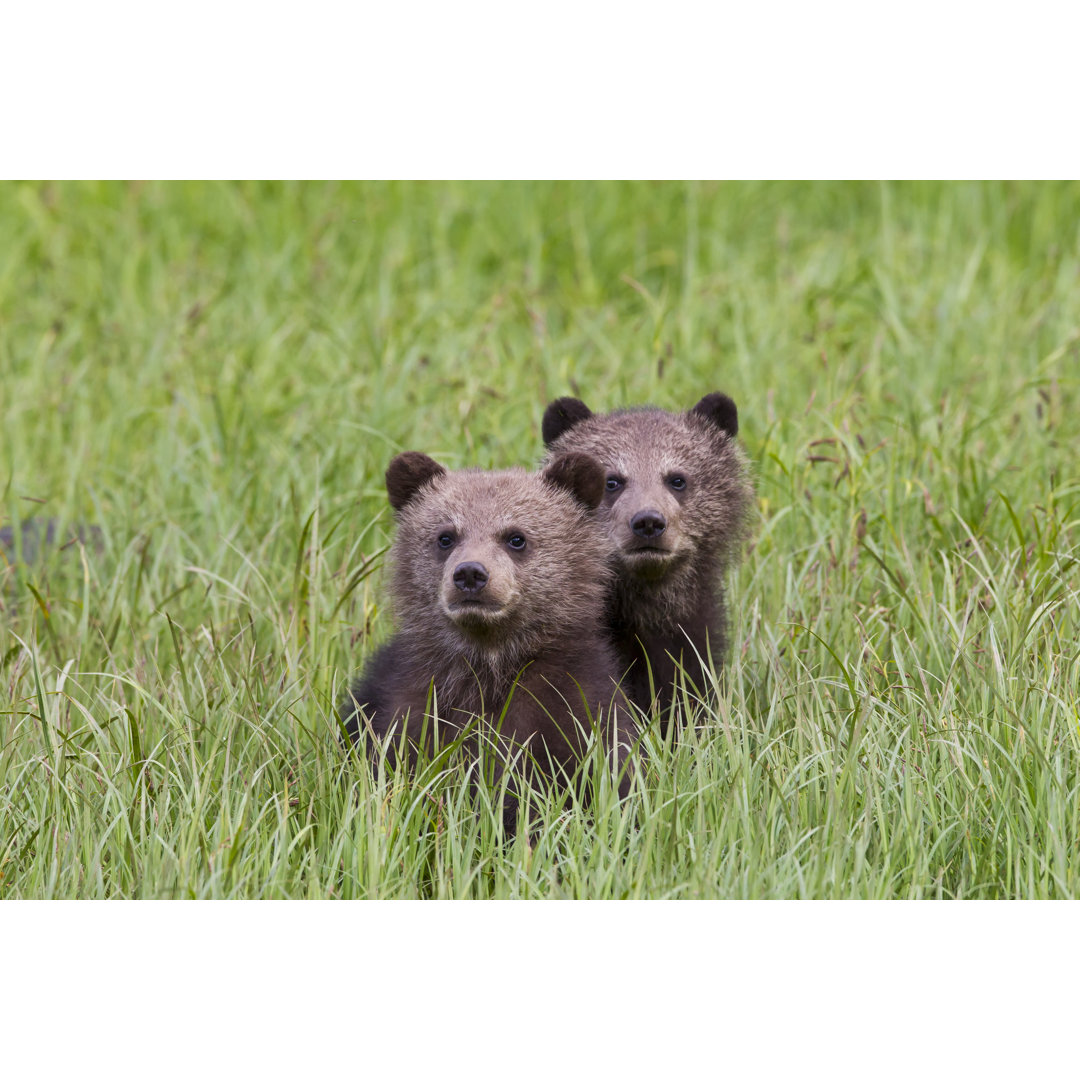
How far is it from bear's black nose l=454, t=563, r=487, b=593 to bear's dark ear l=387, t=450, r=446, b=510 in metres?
0.72

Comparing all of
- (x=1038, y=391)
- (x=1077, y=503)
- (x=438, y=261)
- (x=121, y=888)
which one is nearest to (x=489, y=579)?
(x=121, y=888)

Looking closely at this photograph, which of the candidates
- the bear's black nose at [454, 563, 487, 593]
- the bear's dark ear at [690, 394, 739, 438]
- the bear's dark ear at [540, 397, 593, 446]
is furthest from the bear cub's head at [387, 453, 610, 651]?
the bear's dark ear at [690, 394, 739, 438]

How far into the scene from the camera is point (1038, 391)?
7965mm

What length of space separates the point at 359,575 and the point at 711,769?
6.52 ft

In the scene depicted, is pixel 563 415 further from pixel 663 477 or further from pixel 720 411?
pixel 720 411

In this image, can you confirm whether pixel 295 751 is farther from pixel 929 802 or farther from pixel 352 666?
pixel 929 802

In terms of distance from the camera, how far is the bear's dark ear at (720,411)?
617 centimetres

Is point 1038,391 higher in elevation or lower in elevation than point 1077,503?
higher

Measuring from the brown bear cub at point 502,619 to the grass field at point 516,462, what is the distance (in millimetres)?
267

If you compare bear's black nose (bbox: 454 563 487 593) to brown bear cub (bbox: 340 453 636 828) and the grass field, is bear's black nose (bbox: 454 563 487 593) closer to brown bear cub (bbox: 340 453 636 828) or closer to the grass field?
brown bear cub (bbox: 340 453 636 828)

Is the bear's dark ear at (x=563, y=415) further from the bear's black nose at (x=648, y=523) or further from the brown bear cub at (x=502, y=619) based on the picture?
the bear's black nose at (x=648, y=523)

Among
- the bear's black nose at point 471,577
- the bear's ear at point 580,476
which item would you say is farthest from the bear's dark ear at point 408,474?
the bear's black nose at point 471,577

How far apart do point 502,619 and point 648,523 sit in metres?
0.84

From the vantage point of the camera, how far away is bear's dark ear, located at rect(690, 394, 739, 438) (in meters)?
6.17
